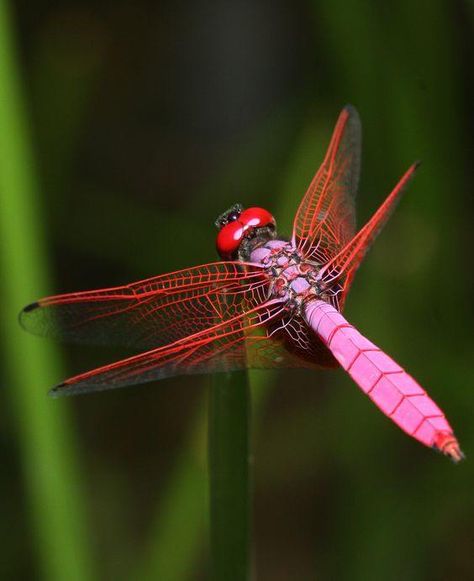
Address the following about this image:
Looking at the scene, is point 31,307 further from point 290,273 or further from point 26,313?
point 290,273

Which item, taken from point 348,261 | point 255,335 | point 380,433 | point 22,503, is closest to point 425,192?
point 380,433

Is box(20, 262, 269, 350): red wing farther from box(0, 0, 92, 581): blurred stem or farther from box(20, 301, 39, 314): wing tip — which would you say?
box(0, 0, 92, 581): blurred stem

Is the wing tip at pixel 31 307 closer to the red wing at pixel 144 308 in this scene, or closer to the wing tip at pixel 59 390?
the red wing at pixel 144 308

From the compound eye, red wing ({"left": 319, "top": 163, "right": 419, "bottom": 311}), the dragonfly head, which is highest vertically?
the compound eye

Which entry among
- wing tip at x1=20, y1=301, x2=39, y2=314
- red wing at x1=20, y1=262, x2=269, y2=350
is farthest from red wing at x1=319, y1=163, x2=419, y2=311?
wing tip at x1=20, y1=301, x2=39, y2=314

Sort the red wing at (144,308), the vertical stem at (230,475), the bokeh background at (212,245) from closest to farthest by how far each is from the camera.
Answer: the vertical stem at (230,475)
the red wing at (144,308)
the bokeh background at (212,245)

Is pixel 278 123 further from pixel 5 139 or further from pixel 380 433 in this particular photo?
pixel 5 139

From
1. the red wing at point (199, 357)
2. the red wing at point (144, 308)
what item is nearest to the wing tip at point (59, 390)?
the red wing at point (199, 357)
